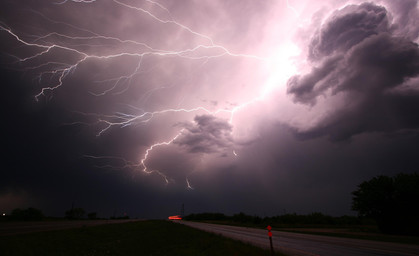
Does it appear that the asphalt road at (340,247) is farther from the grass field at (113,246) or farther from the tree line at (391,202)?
the tree line at (391,202)

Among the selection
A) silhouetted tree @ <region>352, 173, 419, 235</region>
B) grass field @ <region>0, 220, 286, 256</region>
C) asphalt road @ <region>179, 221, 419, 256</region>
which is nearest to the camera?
asphalt road @ <region>179, 221, 419, 256</region>

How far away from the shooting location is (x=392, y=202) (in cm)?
2892

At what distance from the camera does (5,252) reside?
11320 mm

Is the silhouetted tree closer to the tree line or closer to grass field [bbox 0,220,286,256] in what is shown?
the tree line

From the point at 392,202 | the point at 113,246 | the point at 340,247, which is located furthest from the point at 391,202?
the point at 113,246

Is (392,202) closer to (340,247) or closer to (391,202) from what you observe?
(391,202)

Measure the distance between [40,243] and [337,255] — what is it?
1717 cm

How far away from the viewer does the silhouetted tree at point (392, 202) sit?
1046 inches

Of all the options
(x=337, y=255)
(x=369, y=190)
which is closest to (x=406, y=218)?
(x=369, y=190)

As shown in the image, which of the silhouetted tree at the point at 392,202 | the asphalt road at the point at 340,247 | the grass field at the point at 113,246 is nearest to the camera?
the asphalt road at the point at 340,247

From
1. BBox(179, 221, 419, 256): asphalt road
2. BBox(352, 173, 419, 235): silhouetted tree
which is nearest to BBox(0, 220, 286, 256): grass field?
BBox(179, 221, 419, 256): asphalt road

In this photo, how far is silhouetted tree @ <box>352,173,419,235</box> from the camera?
87.2 feet

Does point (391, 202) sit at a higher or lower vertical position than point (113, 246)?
higher

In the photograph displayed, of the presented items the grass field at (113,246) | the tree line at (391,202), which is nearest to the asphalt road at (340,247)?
the grass field at (113,246)
